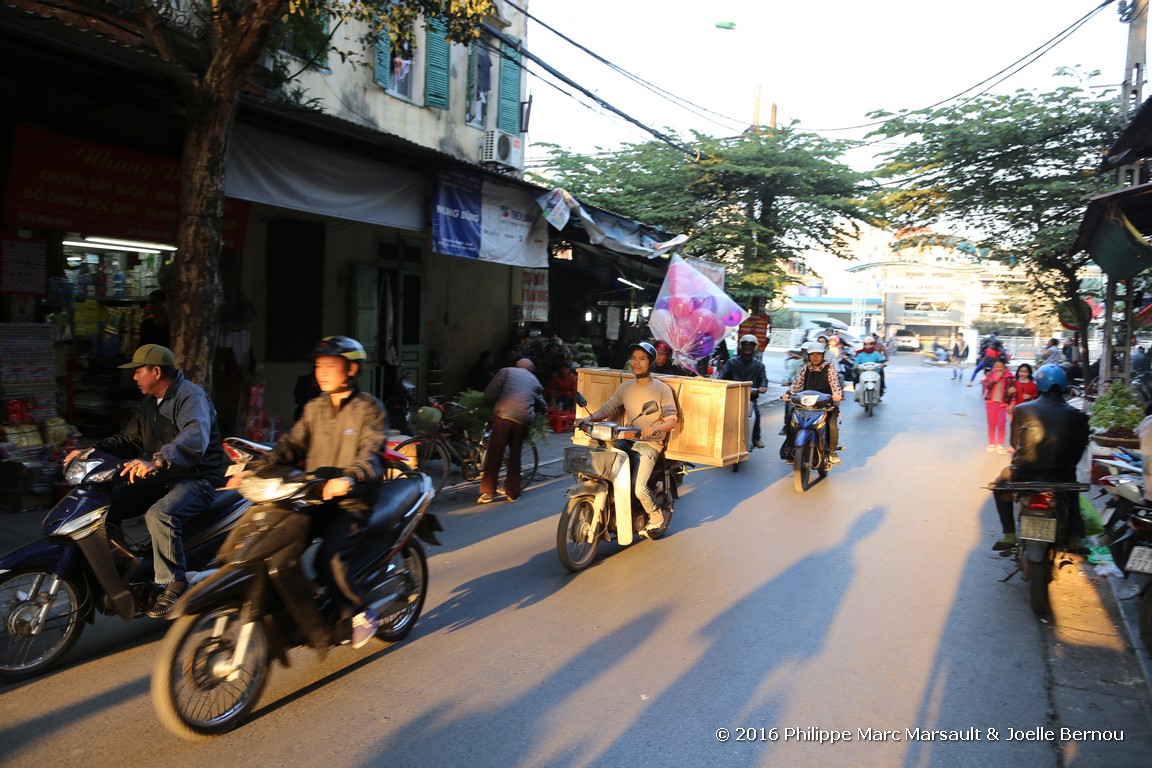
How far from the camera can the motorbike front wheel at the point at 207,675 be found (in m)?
3.28

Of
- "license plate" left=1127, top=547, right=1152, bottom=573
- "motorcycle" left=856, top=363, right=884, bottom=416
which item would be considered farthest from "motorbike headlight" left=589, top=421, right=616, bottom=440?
"motorcycle" left=856, top=363, right=884, bottom=416

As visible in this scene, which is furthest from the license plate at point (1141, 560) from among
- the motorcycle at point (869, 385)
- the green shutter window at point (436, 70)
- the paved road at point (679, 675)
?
the motorcycle at point (869, 385)

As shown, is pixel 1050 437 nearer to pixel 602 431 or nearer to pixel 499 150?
pixel 602 431

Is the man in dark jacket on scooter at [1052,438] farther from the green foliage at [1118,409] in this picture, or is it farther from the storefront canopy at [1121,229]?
the green foliage at [1118,409]

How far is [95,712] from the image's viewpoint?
12.0 feet

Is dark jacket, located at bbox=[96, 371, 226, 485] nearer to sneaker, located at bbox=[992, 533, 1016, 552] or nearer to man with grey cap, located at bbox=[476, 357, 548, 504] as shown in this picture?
man with grey cap, located at bbox=[476, 357, 548, 504]

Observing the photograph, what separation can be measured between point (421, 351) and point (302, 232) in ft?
10.3

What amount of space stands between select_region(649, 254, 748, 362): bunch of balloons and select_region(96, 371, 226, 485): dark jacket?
692 cm

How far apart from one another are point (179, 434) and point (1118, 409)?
1085 cm

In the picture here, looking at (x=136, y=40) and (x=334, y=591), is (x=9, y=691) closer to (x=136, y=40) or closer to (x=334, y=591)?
(x=334, y=591)

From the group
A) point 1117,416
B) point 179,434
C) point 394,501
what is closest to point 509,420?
point 394,501

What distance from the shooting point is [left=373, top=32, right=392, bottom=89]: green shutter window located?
1279 cm

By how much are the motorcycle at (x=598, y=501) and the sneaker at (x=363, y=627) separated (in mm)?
2065

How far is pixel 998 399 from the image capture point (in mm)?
12562
